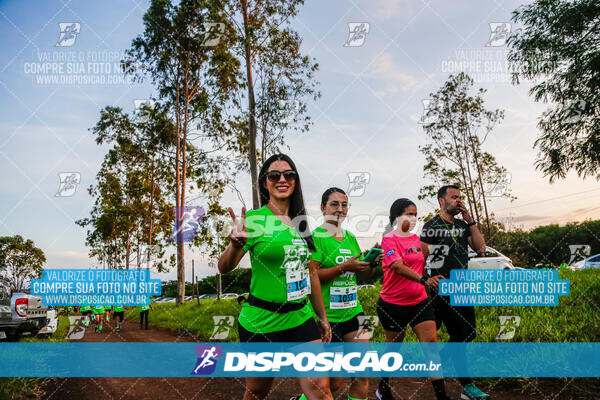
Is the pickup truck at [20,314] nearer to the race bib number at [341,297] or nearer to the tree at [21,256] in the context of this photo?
the race bib number at [341,297]

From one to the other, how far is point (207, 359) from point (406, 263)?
4.54 meters

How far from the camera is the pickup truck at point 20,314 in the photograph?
934 cm

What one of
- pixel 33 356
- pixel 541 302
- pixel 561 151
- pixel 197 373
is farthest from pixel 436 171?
pixel 33 356

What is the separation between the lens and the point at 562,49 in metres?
11.2

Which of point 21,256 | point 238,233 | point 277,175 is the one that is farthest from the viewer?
point 21,256

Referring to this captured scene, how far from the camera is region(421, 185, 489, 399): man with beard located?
14.5 ft

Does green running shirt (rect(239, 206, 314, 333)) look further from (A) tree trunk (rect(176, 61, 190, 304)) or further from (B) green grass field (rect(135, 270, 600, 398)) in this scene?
(A) tree trunk (rect(176, 61, 190, 304))

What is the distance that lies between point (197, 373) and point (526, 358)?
468cm

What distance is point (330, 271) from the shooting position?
12.3 ft

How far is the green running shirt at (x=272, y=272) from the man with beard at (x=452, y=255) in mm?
2169

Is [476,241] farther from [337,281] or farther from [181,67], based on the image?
[181,67]

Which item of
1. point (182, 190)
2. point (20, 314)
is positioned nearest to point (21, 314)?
point (20, 314)

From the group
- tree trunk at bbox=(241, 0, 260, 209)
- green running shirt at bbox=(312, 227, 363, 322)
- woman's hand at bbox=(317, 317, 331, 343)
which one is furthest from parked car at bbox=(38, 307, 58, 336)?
woman's hand at bbox=(317, 317, 331, 343)

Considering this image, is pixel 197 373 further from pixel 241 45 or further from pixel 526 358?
pixel 241 45
